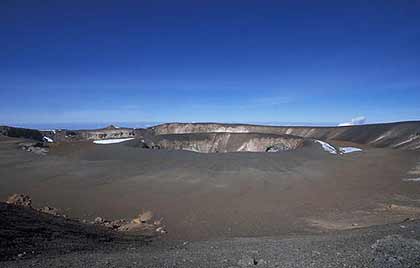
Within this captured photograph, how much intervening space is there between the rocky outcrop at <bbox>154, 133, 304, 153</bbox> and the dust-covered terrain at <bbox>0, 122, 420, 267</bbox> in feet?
52.8

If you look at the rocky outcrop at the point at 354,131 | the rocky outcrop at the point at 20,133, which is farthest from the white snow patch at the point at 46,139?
the rocky outcrop at the point at 354,131

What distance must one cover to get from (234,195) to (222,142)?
4321 centimetres

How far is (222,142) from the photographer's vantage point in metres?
63.2

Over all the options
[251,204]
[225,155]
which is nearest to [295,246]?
[251,204]

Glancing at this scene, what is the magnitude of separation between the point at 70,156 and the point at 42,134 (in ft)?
142

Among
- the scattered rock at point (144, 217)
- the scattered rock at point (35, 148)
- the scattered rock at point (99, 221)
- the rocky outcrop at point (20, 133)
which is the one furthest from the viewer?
the rocky outcrop at point (20, 133)

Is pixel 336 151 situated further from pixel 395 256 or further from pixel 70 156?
pixel 395 256

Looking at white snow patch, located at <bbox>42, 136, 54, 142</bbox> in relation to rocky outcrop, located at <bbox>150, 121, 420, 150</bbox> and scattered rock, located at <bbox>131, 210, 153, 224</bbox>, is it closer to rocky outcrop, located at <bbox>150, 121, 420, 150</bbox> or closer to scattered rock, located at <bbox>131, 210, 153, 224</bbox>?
rocky outcrop, located at <bbox>150, 121, 420, 150</bbox>

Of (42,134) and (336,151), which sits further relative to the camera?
(42,134)

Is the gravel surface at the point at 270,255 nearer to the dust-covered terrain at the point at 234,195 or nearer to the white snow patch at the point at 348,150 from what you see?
the dust-covered terrain at the point at 234,195

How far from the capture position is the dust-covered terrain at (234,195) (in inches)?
336

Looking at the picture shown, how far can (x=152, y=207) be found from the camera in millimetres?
17609

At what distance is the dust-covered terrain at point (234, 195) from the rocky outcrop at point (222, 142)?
16080 mm

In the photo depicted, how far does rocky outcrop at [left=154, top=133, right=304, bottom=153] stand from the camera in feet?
188
